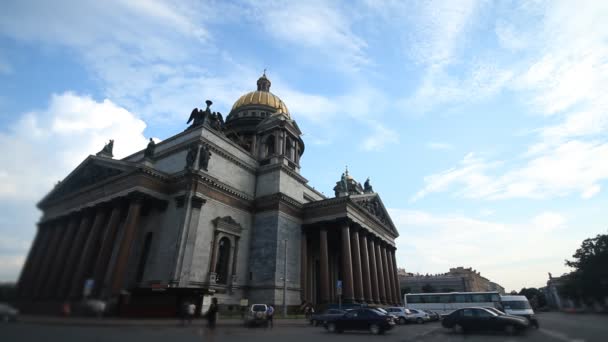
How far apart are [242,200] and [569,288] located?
6511 centimetres

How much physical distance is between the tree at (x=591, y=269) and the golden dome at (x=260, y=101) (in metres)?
56.6

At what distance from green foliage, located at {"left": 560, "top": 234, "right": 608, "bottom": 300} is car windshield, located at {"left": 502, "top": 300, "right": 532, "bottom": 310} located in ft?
92.6

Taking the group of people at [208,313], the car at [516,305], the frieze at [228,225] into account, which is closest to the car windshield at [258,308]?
the group of people at [208,313]

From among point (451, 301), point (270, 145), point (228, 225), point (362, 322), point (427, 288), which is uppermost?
point (270, 145)

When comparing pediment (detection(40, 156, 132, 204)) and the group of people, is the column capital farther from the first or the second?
the group of people

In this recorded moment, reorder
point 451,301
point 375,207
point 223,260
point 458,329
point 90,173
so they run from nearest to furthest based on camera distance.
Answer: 1. point 458,329
2. point 223,260
3. point 90,173
4. point 451,301
5. point 375,207

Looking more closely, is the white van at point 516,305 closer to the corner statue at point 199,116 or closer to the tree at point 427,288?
the corner statue at point 199,116

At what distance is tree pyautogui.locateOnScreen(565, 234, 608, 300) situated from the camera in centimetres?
5128

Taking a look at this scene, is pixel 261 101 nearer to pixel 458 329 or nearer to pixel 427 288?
pixel 458 329

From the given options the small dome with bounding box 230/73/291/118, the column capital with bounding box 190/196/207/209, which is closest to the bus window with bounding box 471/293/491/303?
the column capital with bounding box 190/196/207/209

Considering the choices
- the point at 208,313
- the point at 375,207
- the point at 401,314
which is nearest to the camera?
the point at 208,313

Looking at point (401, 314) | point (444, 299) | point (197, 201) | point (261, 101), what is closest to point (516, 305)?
point (444, 299)

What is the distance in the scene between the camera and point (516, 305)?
3450 centimetres

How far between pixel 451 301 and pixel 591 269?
3493 centimetres
